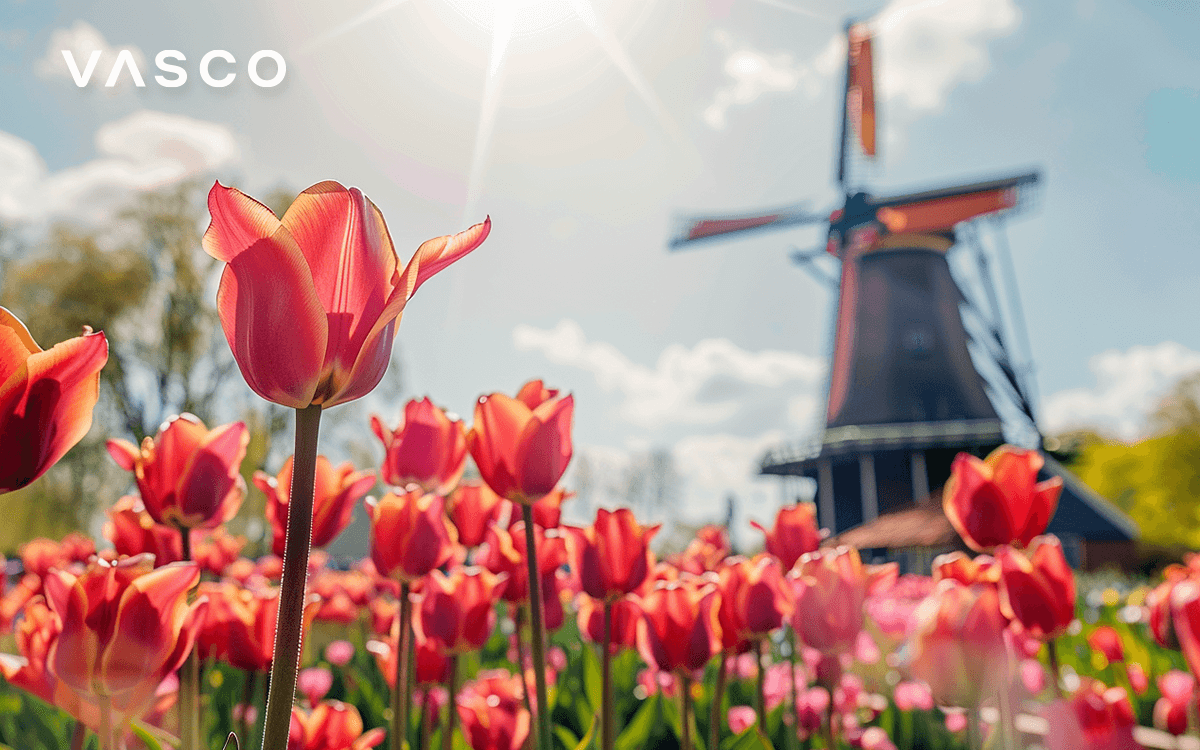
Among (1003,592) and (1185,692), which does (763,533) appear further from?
(1185,692)

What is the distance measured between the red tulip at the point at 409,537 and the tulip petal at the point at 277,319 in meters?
1.06

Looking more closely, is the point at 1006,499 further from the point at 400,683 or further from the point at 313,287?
the point at 313,287

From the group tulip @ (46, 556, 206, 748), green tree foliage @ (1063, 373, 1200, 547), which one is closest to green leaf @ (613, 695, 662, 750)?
tulip @ (46, 556, 206, 748)

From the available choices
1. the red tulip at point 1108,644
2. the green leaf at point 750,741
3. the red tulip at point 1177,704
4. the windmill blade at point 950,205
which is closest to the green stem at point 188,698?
the green leaf at point 750,741

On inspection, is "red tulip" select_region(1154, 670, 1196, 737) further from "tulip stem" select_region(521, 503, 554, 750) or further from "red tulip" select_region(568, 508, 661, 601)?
"tulip stem" select_region(521, 503, 554, 750)

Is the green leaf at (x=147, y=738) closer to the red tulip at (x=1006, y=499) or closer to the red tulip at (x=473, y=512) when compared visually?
the red tulip at (x=473, y=512)

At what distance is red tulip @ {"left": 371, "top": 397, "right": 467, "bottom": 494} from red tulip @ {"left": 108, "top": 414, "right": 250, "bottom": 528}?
36 cm

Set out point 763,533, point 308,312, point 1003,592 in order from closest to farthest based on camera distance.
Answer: point 308,312 → point 1003,592 → point 763,533

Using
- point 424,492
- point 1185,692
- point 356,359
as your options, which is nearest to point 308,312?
point 356,359

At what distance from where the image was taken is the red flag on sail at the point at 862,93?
27.2 m

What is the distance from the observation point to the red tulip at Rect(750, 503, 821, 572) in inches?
102

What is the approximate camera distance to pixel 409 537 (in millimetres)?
1766

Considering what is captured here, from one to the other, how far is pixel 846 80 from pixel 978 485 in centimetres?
2948

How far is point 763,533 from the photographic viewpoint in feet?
8.87
